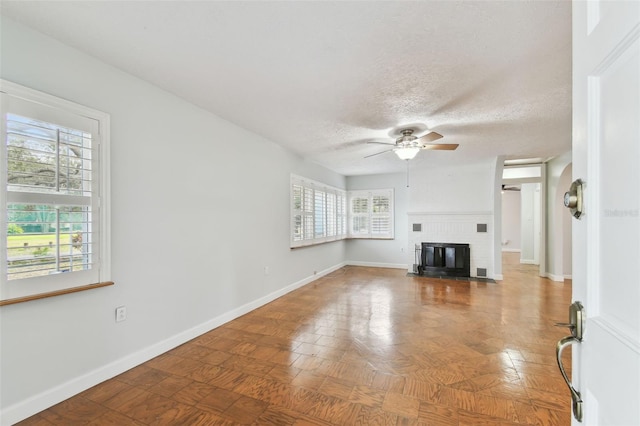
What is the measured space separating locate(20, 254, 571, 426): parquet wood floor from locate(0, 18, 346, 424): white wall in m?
0.22

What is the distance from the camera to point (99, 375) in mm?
2143

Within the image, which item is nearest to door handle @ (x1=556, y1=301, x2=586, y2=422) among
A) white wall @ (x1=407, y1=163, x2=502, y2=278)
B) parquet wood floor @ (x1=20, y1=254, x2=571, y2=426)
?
parquet wood floor @ (x1=20, y1=254, x2=571, y2=426)

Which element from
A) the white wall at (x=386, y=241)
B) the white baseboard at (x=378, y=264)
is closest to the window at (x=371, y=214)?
the white wall at (x=386, y=241)

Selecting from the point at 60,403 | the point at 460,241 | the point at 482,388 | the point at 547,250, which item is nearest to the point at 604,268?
the point at 482,388

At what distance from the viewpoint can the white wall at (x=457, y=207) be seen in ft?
19.6

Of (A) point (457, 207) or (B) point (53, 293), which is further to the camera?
(A) point (457, 207)

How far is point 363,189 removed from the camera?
7.32 metres

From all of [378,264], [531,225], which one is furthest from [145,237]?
[531,225]

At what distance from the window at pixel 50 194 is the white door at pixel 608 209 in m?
2.69

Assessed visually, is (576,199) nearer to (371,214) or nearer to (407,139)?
(407,139)

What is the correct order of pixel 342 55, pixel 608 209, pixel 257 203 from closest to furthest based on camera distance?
pixel 608 209 < pixel 342 55 < pixel 257 203

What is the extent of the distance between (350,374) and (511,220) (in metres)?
10.1

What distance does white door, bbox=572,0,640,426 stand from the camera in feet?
1.58

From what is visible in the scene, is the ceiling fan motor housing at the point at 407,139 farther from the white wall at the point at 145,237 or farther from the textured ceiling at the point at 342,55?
the white wall at the point at 145,237
